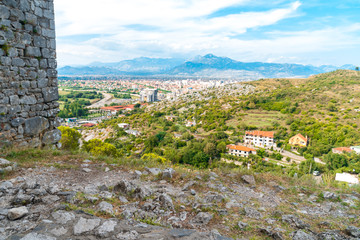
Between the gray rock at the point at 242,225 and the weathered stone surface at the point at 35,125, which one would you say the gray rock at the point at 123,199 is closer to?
the gray rock at the point at 242,225

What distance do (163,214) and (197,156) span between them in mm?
22375

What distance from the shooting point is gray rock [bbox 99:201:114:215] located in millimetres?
2917

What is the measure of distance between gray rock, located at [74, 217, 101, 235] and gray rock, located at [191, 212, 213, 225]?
1335mm

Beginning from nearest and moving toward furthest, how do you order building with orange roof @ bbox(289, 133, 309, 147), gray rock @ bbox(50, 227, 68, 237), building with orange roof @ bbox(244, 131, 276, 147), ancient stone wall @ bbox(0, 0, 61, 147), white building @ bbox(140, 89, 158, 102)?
gray rock @ bbox(50, 227, 68, 237) < ancient stone wall @ bbox(0, 0, 61, 147) < building with orange roof @ bbox(289, 133, 309, 147) < building with orange roof @ bbox(244, 131, 276, 147) < white building @ bbox(140, 89, 158, 102)

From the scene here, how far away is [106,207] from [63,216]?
65cm

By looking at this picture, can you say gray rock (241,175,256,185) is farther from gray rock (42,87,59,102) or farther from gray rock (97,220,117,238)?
gray rock (42,87,59,102)

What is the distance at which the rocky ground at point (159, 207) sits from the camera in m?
2.37

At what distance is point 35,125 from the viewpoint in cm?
563

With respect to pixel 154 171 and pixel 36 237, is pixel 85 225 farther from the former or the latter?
pixel 154 171

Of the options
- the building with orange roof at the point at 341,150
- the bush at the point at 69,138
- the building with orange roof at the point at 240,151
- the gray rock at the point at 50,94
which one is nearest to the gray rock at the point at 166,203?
the gray rock at the point at 50,94

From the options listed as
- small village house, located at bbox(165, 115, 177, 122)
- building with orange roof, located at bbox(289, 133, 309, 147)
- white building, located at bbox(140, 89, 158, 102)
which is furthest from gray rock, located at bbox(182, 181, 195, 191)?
white building, located at bbox(140, 89, 158, 102)

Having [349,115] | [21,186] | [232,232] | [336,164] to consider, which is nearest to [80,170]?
[21,186]

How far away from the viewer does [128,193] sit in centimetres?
369

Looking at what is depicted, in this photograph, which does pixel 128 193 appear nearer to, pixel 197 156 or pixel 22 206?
pixel 22 206
